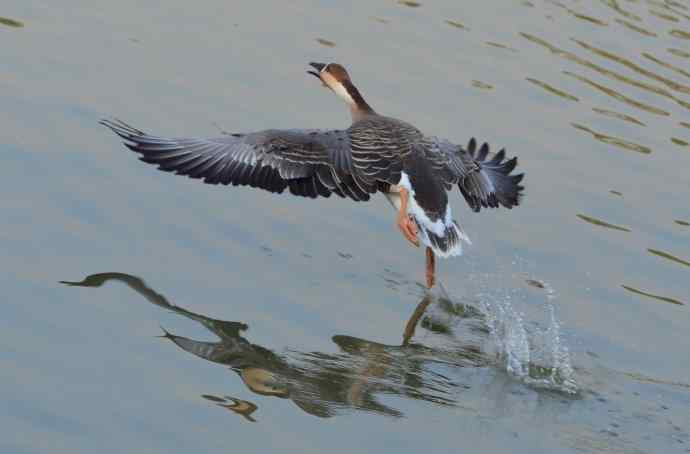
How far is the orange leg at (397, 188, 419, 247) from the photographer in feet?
28.2

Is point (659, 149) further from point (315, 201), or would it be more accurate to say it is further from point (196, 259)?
point (196, 259)

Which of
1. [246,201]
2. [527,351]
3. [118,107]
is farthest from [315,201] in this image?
[527,351]

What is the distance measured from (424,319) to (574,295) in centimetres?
132

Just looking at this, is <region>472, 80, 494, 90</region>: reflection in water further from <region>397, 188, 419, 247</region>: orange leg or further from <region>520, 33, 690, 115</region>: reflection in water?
<region>397, 188, 419, 247</region>: orange leg

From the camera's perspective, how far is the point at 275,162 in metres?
8.66

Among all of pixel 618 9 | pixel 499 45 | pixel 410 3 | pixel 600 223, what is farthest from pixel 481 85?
pixel 618 9

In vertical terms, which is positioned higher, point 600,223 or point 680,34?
point 680,34

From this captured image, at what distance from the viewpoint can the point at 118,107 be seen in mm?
10438

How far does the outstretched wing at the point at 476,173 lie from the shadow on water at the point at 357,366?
131 centimetres

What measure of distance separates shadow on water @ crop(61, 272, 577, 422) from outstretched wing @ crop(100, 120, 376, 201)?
1.03 m

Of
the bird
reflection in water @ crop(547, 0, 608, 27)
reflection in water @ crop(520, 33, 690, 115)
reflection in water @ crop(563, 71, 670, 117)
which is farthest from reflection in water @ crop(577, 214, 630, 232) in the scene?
reflection in water @ crop(547, 0, 608, 27)

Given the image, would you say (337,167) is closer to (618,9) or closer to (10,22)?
(10,22)

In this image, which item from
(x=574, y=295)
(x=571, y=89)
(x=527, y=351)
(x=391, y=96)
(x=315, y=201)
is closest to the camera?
(x=527, y=351)

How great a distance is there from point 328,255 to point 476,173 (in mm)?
1397
